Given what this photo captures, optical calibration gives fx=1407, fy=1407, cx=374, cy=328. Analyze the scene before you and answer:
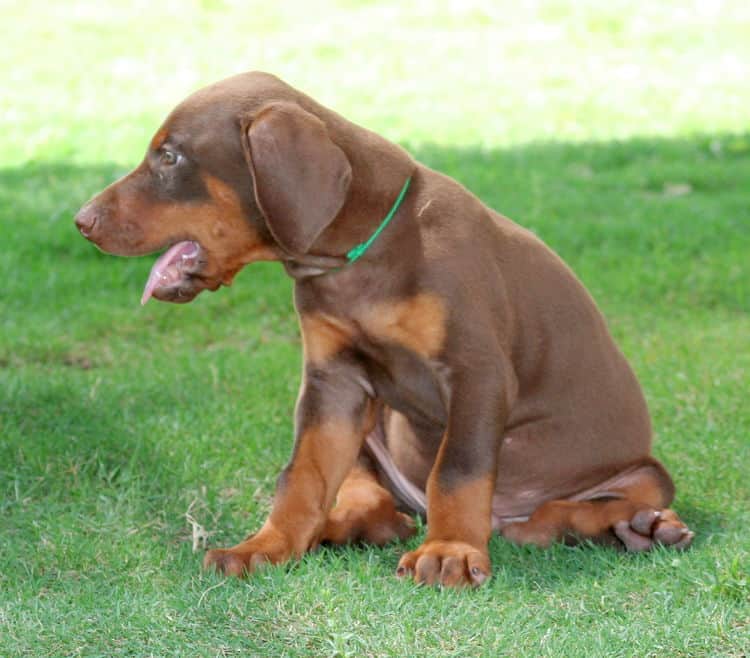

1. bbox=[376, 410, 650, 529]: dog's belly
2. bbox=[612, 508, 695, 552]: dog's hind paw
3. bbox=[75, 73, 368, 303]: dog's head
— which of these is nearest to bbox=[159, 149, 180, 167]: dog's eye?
bbox=[75, 73, 368, 303]: dog's head

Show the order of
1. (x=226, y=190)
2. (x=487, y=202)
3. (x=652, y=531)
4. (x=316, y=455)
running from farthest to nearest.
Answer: (x=487, y=202) → (x=316, y=455) → (x=652, y=531) → (x=226, y=190)

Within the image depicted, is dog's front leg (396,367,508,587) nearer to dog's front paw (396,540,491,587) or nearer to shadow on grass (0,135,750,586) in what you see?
dog's front paw (396,540,491,587)

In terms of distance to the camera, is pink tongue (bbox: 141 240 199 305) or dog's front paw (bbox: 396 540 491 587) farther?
pink tongue (bbox: 141 240 199 305)

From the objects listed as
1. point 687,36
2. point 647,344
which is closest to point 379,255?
point 647,344

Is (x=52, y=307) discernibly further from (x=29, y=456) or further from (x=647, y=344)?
(x=647, y=344)

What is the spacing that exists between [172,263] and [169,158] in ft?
1.03

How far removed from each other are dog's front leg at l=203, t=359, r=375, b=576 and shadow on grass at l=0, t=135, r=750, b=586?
0.56 m

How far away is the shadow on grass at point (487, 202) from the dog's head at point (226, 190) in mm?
1111

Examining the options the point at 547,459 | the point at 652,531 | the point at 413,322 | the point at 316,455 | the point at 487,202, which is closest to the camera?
the point at 413,322

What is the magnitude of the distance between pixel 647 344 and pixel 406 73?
286 inches

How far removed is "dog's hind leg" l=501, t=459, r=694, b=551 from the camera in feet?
14.1

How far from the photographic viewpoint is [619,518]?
438cm

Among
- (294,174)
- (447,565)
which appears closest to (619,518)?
(447,565)

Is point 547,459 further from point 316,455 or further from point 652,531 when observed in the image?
point 316,455
